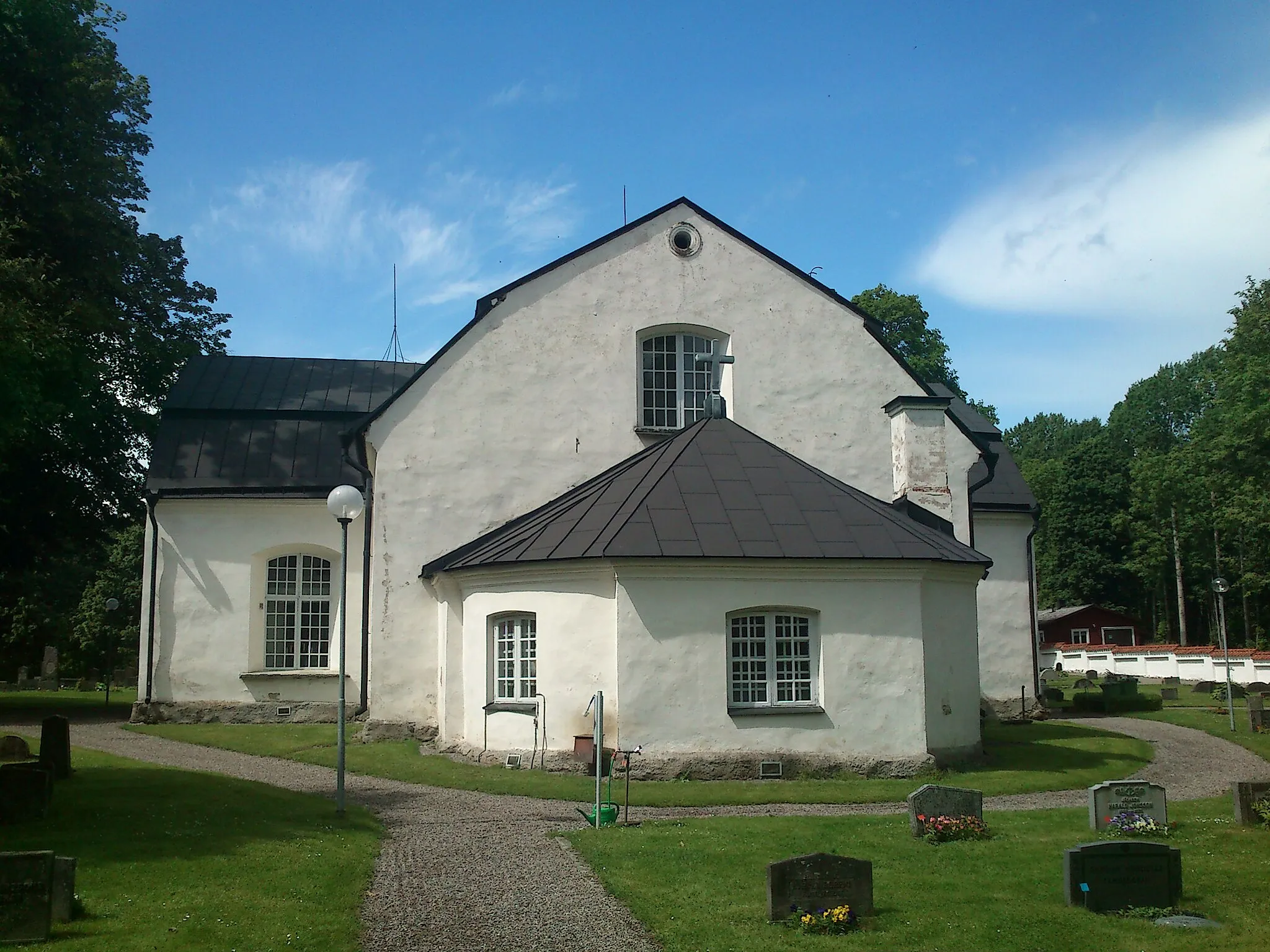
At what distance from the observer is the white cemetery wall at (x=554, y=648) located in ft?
55.7

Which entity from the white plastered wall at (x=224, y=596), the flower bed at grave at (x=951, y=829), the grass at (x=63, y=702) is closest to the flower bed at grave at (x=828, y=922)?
the flower bed at grave at (x=951, y=829)

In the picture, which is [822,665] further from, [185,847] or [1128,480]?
[1128,480]

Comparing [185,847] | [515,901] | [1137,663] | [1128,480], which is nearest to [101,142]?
[185,847]

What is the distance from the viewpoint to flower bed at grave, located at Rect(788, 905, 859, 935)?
28.2 ft

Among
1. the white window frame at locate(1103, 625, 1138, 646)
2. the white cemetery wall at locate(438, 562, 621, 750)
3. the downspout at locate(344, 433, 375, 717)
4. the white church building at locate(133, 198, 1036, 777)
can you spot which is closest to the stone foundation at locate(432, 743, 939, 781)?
the white church building at locate(133, 198, 1036, 777)

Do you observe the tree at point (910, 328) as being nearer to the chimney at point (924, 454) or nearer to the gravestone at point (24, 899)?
the chimney at point (924, 454)

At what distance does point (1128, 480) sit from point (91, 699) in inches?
2542

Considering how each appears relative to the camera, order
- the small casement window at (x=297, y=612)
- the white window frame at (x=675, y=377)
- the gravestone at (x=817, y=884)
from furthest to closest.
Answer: the small casement window at (x=297, y=612) < the white window frame at (x=675, y=377) < the gravestone at (x=817, y=884)

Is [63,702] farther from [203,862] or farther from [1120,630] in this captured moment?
[1120,630]

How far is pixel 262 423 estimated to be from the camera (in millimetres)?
27625

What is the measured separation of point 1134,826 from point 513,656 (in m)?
9.99

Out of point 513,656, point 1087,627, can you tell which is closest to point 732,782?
point 513,656

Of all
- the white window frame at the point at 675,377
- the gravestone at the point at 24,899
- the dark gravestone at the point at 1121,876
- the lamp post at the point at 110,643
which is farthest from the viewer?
the lamp post at the point at 110,643

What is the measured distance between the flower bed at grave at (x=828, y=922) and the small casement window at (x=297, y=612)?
1916cm
